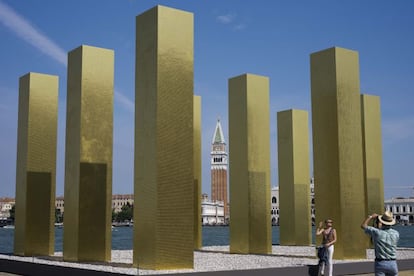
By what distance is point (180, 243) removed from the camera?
1471 centimetres

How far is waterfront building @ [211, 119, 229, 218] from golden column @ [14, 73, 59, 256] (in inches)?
5247

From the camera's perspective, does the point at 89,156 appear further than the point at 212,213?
No

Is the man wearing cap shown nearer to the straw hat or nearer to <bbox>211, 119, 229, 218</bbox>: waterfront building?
the straw hat

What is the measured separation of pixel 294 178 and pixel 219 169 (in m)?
127

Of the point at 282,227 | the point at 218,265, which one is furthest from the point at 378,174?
the point at 218,265

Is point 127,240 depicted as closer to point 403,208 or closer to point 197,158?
point 197,158

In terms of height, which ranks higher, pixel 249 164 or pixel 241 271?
pixel 249 164

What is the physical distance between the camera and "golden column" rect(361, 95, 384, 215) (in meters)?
25.2

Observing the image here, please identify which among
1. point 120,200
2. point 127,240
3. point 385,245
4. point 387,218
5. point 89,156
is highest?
point 89,156

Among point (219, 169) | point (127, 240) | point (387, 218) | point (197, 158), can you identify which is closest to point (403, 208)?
point (219, 169)

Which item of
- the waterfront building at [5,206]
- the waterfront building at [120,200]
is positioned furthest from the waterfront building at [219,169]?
the waterfront building at [5,206]

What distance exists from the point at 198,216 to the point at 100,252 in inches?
314

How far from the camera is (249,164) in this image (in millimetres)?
21016

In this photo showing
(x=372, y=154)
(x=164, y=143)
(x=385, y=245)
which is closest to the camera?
(x=385, y=245)
